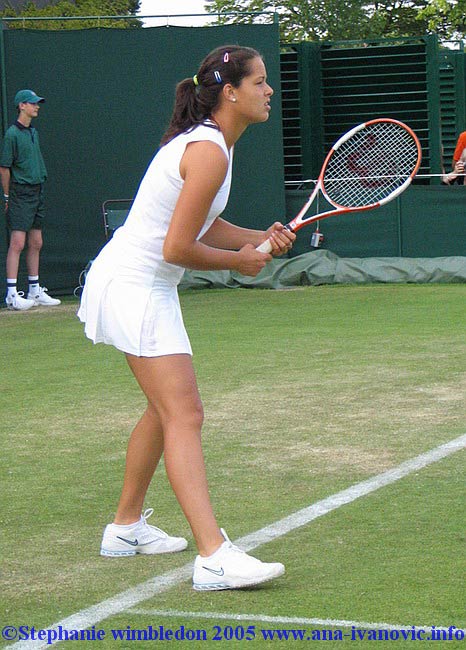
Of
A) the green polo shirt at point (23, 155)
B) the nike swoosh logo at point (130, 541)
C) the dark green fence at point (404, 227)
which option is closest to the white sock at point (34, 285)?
the green polo shirt at point (23, 155)

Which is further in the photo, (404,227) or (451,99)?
(451,99)

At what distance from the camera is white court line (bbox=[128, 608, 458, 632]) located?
3.62 meters

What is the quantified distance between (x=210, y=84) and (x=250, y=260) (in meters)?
0.61

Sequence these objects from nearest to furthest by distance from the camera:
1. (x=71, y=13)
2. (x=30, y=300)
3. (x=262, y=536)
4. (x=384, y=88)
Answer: (x=262, y=536) < (x=30, y=300) < (x=384, y=88) < (x=71, y=13)

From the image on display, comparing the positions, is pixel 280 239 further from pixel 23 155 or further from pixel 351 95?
pixel 351 95

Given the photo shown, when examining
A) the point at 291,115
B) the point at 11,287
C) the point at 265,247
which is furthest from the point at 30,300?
the point at 265,247

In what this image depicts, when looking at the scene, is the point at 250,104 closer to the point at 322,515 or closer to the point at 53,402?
the point at 322,515

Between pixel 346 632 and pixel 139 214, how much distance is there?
5.20ft

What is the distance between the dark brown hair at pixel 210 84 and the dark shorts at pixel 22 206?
359 inches

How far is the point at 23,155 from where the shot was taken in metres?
13.0

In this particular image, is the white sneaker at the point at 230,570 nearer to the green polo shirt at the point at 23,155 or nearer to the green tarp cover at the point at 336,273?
the green polo shirt at the point at 23,155

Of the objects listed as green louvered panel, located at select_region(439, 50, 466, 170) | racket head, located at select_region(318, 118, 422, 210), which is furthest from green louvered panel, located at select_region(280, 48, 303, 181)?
racket head, located at select_region(318, 118, 422, 210)

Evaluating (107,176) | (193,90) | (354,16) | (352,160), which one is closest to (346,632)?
(193,90)

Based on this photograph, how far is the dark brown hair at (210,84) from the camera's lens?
416 centimetres
